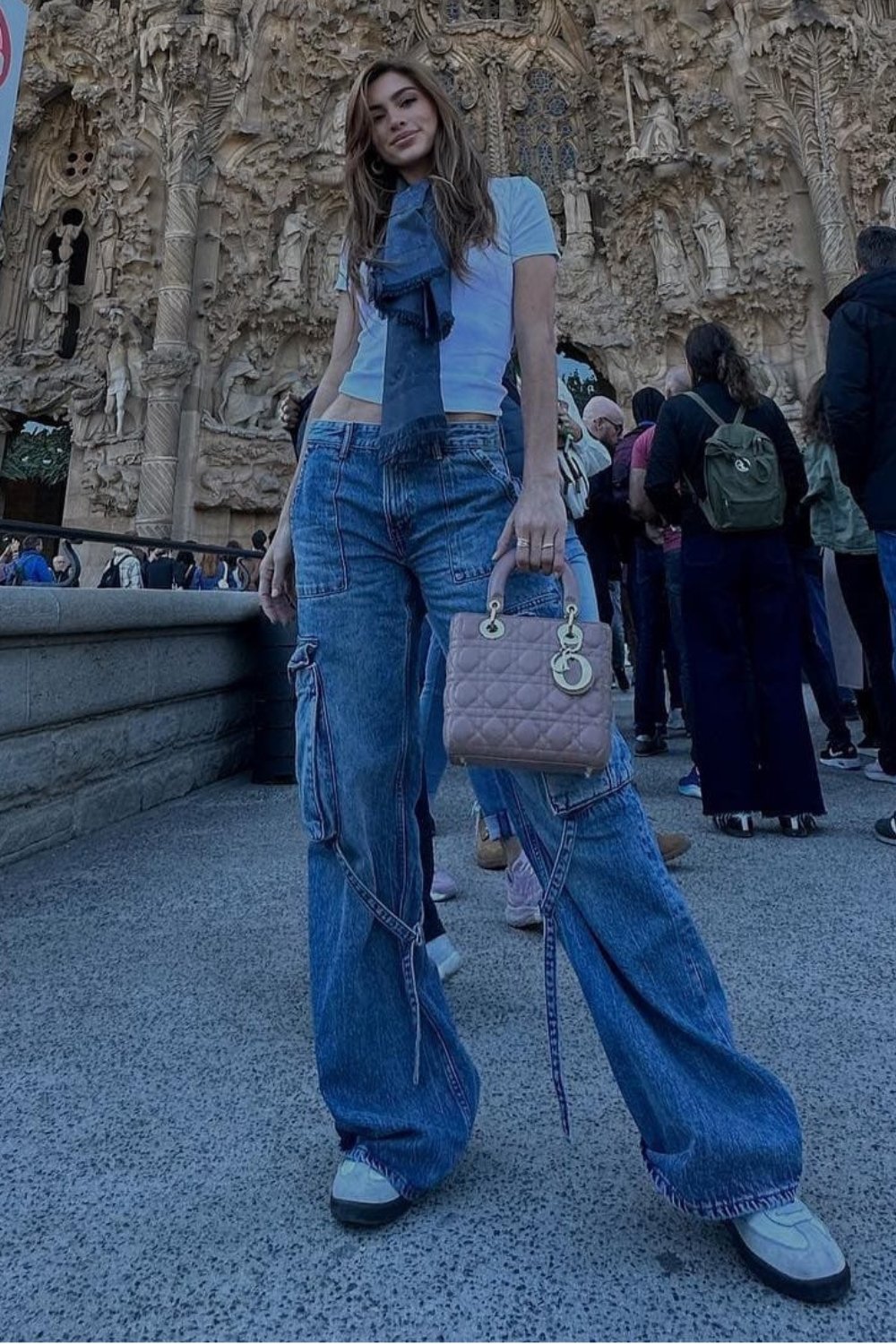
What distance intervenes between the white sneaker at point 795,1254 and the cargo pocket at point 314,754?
0.72 m

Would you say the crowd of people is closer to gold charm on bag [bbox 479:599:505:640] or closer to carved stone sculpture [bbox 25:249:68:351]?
gold charm on bag [bbox 479:599:505:640]

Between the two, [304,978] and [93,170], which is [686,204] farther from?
[304,978]

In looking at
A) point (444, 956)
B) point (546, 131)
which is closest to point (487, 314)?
point (444, 956)

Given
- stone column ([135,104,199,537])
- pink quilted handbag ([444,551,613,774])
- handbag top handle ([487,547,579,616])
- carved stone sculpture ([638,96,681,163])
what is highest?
carved stone sculpture ([638,96,681,163])

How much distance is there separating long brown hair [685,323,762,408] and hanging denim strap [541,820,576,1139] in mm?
2561

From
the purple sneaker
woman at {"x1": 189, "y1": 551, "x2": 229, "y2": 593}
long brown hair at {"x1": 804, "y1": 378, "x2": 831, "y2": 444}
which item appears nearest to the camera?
the purple sneaker

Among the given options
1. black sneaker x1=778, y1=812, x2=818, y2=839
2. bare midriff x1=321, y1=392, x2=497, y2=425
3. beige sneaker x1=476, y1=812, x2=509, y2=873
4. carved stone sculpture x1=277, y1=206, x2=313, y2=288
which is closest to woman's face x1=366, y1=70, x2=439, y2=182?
bare midriff x1=321, y1=392, x2=497, y2=425

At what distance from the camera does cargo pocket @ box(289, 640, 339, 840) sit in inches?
44.4

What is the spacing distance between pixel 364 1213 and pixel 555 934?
1.51ft

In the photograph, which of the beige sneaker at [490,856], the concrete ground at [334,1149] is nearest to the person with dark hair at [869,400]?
the concrete ground at [334,1149]

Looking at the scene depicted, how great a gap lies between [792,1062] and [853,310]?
2593mm

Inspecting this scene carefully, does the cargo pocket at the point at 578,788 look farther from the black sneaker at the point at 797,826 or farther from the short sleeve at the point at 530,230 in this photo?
the black sneaker at the point at 797,826

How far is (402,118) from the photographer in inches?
46.9

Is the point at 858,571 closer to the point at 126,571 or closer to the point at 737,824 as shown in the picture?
the point at 737,824
